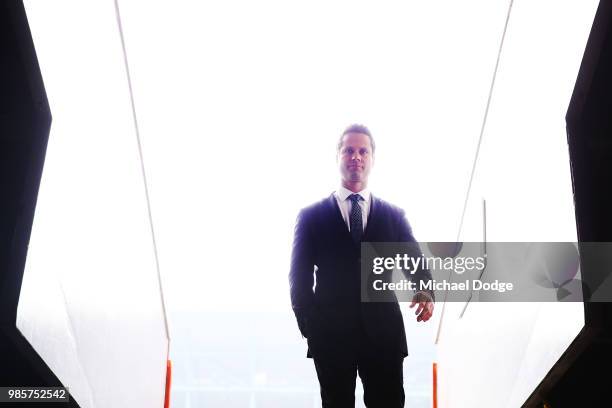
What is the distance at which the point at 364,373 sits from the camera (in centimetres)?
213

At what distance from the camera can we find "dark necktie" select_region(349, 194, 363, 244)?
90.9 inches

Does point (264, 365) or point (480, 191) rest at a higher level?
point (480, 191)

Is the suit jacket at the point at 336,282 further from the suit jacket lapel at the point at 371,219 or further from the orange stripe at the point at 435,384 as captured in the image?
the orange stripe at the point at 435,384

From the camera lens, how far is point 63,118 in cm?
187

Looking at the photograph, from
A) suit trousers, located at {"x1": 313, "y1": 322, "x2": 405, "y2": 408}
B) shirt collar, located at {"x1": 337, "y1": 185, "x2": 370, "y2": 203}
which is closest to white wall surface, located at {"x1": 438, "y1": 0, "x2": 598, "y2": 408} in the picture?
suit trousers, located at {"x1": 313, "y1": 322, "x2": 405, "y2": 408}

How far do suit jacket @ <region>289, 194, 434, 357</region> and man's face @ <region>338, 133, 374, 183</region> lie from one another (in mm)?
110

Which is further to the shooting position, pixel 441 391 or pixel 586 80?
pixel 441 391

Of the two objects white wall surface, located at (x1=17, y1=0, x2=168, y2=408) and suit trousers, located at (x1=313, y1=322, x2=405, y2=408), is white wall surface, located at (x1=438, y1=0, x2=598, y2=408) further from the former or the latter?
white wall surface, located at (x1=17, y1=0, x2=168, y2=408)

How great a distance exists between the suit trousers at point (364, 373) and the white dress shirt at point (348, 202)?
0.48 meters

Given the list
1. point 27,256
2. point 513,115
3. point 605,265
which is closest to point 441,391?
point 513,115

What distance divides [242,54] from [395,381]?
83.7 inches

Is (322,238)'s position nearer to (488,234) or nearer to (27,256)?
(488,234)

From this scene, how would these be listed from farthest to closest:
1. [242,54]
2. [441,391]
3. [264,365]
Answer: [264,365]
[242,54]
[441,391]

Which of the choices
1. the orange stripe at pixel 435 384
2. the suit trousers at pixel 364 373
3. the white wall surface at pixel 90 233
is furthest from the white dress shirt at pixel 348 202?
the orange stripe at pixel 435 384
